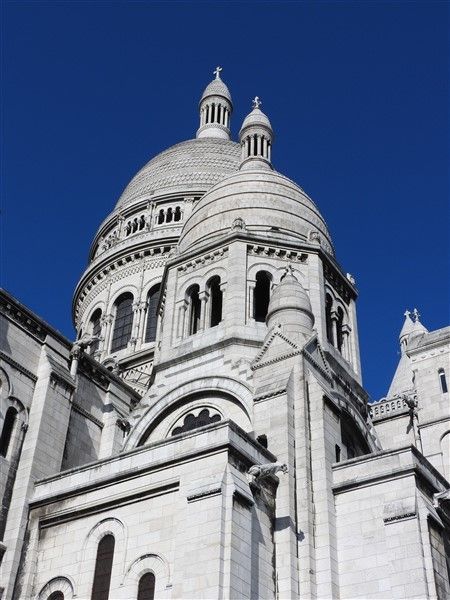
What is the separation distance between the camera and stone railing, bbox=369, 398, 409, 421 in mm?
35844

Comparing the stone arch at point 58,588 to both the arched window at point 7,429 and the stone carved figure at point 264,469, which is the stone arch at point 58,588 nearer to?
the arched window at point 7,429

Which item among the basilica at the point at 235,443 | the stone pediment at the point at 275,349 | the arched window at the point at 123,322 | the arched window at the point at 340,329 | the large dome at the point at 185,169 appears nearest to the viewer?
the basilica at the point at 235,443

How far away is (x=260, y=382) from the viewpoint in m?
27.1

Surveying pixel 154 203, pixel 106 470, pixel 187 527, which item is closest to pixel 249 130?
pixel 154 203

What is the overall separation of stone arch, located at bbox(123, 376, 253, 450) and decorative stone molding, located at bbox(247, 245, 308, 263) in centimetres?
649

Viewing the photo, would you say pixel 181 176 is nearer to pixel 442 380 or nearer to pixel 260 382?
pixel 442 380

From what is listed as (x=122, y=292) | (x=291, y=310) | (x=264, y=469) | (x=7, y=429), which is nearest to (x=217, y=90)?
(x=122, y=292)

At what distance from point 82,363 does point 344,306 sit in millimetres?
11692

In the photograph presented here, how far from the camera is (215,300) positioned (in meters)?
33.9

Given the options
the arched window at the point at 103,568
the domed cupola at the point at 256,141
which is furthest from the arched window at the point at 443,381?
the arched window at the point at 103,568

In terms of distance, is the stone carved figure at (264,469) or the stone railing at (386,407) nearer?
the stone carved figure at (264,469)

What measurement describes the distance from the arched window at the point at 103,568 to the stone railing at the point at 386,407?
15.9 meters

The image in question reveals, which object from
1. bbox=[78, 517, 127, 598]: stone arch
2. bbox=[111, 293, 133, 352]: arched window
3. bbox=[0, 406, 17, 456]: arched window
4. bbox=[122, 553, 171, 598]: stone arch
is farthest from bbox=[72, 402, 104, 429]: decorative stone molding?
bbox=[111, 293, 133, 352]: arched window

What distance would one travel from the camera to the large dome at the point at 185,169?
2162 inches
